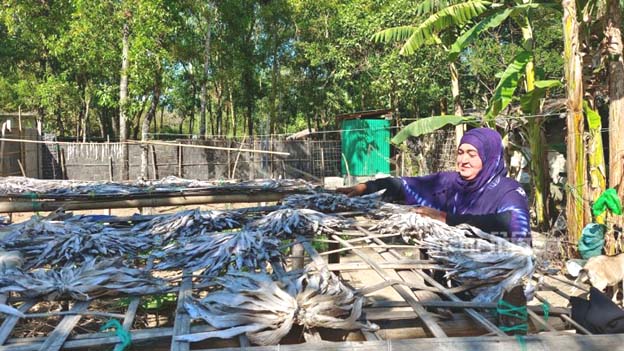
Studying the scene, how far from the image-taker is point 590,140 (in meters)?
5.55

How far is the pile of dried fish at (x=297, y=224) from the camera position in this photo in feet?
8.39

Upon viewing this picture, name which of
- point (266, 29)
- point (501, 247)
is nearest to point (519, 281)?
point (501, 247)

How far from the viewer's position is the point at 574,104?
525 cm

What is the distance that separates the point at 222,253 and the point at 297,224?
0.65 m

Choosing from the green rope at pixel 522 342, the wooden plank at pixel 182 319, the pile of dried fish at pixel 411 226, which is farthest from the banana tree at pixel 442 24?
the green rope at pixel 522 342

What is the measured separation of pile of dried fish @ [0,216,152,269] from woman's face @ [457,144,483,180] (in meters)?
1.90

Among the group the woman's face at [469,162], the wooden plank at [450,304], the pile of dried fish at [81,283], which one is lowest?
the wooden plank at [450,304]

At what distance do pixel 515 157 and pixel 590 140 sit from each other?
575 centimetres

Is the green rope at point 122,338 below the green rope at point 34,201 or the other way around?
below

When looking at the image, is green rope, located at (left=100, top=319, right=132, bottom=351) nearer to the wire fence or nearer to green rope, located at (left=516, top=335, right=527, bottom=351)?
green rope, located at (left=516, top=335, right=527, bottom=351)

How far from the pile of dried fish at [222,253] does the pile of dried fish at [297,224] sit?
207mm

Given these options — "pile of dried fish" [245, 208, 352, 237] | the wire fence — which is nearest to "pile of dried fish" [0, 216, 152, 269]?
"pile of dried fish" [245, 208, 352, 237]

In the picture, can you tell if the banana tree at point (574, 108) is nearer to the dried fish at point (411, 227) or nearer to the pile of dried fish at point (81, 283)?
the dried fish at point (411, 227)

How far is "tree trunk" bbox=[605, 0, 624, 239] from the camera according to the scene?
513 cm
